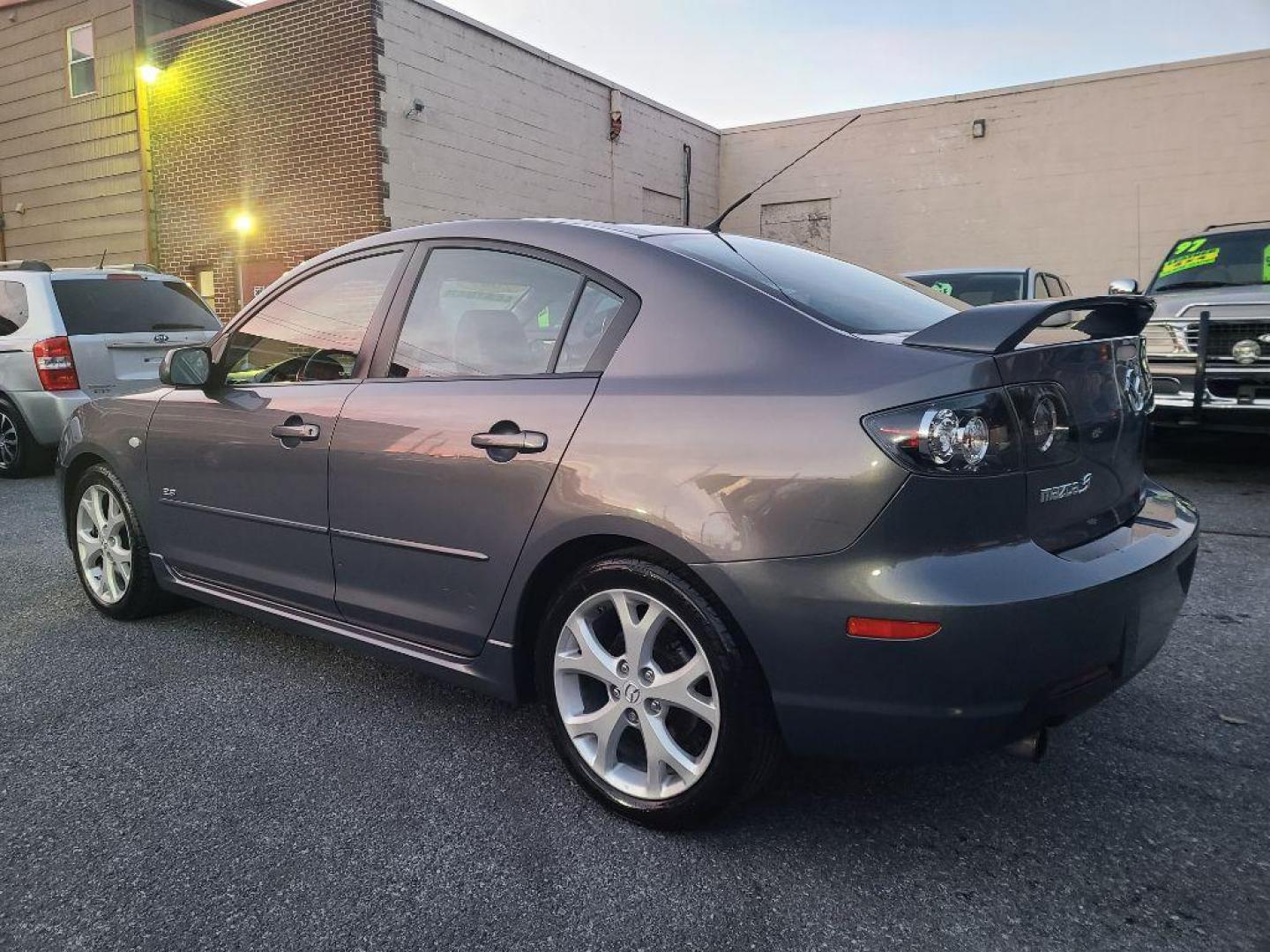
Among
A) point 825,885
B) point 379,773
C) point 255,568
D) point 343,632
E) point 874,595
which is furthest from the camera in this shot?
point 255,568

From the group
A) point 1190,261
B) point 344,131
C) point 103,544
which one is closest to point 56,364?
point 103,544

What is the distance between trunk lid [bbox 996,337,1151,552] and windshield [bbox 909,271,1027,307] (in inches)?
240

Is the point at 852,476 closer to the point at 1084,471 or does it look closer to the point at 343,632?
the point at 1084,471

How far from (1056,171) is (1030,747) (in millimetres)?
15221

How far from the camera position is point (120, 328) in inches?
288

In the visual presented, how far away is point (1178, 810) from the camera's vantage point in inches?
92.6

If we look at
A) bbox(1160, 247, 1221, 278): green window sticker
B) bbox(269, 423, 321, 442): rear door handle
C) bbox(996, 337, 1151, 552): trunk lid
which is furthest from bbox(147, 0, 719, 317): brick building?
bbox(996, 337, 1151, 552): trunk lid

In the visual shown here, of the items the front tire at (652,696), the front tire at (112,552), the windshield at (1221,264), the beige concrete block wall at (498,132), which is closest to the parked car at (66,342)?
the front tire at (112,552)

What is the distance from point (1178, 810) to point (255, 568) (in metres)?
2.88

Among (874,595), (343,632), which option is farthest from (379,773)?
(874,595)

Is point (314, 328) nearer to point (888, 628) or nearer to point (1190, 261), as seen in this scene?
point (888, 628)

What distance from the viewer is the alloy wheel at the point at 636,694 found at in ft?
7.27

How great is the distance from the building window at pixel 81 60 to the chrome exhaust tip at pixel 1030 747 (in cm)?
1665

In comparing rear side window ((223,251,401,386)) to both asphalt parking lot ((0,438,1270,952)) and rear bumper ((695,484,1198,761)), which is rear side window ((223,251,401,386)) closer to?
asphalt parking lot ((0,438,1270,952))
